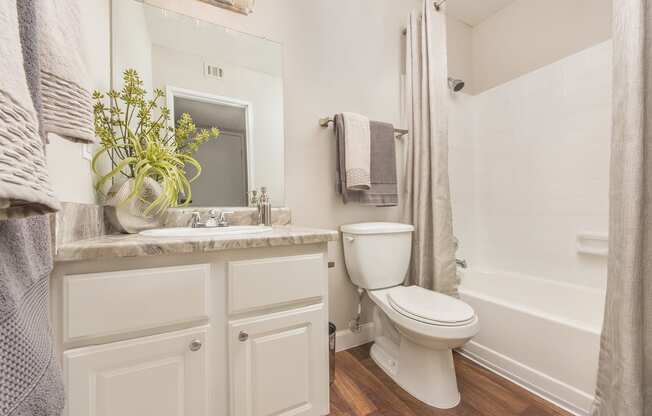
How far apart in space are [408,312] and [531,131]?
5.38 ft

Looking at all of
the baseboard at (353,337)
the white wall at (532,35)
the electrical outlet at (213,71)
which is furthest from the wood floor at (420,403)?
the white wall at (532,35)

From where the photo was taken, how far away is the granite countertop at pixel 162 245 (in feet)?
2.11

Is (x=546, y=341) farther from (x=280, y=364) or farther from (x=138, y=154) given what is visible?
(x=138, y=154)

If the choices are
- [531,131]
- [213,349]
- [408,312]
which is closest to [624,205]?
[408,312]

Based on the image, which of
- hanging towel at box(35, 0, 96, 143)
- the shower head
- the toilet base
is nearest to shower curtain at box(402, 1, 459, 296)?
the toilet base

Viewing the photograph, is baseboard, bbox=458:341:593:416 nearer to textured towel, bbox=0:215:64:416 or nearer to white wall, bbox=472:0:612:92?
textured towel, bbox=0:215:64:416

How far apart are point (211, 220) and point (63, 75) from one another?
0.80m

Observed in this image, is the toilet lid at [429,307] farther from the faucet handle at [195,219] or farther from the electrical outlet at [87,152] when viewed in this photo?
the electrical outlet at [87,152]

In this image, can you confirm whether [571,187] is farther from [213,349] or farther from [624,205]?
[213,349]

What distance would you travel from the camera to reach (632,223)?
87cm

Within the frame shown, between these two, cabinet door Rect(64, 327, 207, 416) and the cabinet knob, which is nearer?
cabinet door Rect(64, 327, 207, 416)

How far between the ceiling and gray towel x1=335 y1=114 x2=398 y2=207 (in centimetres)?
129

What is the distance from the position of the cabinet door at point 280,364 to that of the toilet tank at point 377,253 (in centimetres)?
54

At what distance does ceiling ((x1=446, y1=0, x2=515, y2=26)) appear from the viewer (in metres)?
2.06
